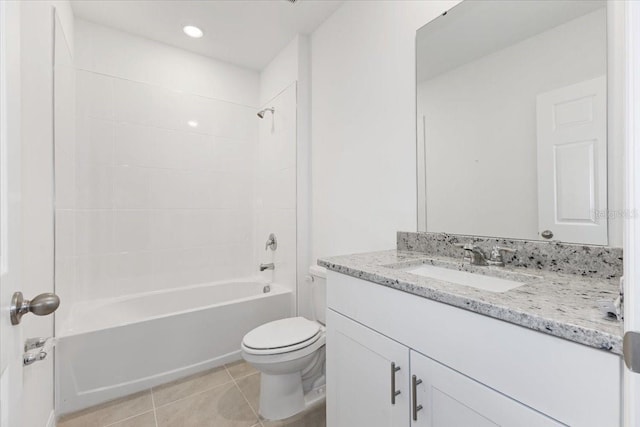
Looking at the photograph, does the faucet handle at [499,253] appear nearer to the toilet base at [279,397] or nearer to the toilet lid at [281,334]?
the toilet lid at [281,334]

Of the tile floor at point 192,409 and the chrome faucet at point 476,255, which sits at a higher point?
the chrome faucet at point 476,255

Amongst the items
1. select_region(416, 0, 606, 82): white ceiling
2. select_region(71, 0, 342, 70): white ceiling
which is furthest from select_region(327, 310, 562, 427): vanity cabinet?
select_region(71, 0, 342, 70): white ceiling

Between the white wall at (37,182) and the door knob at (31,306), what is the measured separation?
1.79 feet

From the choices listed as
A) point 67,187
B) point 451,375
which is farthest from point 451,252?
point 67,187

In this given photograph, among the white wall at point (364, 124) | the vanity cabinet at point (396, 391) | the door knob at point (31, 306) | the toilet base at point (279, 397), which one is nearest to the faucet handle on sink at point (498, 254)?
the white wall at point (364, 124)

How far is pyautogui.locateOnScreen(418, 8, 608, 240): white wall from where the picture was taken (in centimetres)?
97

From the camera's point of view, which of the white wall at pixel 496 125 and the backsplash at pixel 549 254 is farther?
the white wall at pixel 496 125

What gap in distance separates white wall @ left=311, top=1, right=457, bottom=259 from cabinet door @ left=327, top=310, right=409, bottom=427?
652mm

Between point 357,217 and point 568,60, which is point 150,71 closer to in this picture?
point 357,217

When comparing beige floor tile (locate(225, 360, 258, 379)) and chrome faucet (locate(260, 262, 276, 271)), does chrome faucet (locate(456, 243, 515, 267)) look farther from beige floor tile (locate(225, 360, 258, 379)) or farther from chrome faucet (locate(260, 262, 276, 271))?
chrome faucet (locate(260, 262, 276, 271))

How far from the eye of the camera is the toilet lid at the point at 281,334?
1489mm

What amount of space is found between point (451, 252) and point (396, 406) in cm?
70

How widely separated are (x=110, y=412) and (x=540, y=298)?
2174mm

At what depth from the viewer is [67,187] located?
1.88 metres
